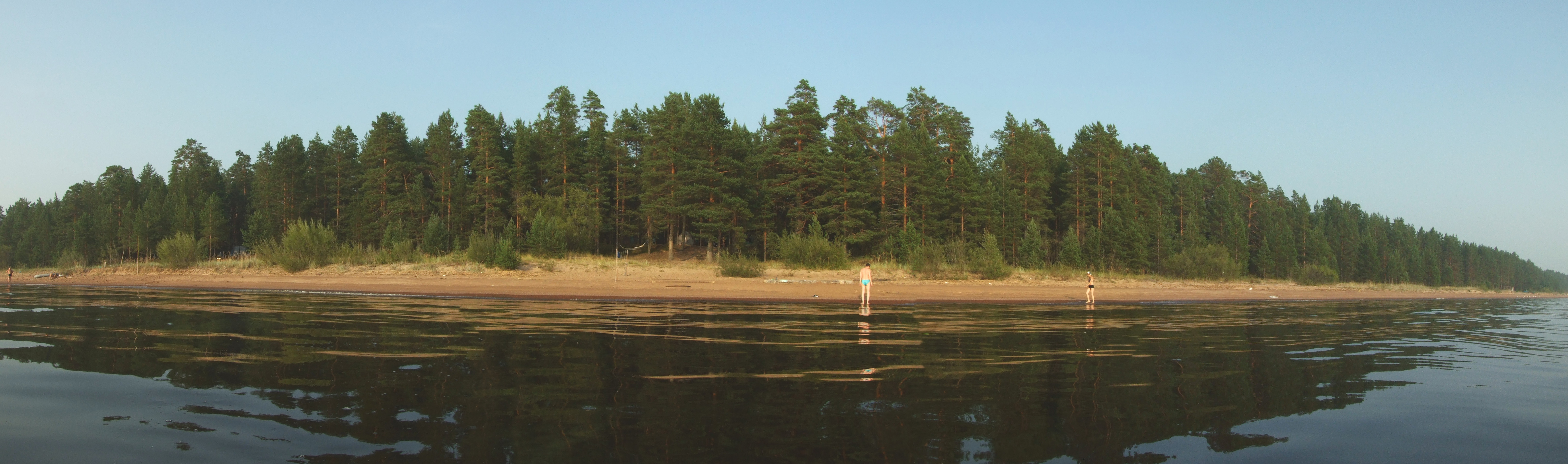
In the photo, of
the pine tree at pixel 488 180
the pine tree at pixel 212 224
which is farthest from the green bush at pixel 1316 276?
the pine tree at pixel 212 224

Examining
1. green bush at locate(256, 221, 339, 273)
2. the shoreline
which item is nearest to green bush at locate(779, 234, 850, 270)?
the shoreline

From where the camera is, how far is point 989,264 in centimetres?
3550

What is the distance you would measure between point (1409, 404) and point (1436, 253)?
14307 centimetres

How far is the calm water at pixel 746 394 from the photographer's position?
4875mm

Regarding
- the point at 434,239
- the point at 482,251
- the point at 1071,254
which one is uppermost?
the point at 434,239

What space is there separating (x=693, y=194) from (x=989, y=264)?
61.4 ft

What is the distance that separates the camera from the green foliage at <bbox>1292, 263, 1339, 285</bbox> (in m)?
64.9

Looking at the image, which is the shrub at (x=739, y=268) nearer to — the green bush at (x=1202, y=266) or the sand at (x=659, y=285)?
the sand at (x=659, y=285)

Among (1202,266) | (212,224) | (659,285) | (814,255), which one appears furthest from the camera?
(212,224)

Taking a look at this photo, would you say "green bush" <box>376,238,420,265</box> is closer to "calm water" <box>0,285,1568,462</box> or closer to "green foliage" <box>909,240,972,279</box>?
"calm water" <box>0,285,1568,462</box>

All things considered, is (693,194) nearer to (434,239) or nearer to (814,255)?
(814,255)

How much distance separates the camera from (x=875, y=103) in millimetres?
65250

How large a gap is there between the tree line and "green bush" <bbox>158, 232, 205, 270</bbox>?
9.86 meters

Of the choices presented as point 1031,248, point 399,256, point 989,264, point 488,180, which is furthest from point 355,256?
point 1031,248
